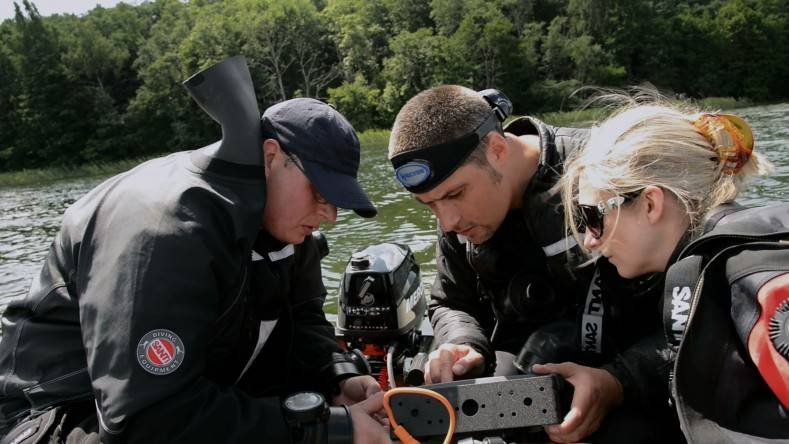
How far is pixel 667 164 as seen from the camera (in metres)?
2.05

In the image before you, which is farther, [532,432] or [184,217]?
[532,432]

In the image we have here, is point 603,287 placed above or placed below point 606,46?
above

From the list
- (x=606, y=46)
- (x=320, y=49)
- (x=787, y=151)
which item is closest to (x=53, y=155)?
(x=320, y=49)

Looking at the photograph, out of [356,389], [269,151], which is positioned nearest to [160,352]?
[269,151]

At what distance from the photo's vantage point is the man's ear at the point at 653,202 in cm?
201

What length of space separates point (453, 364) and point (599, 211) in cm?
98

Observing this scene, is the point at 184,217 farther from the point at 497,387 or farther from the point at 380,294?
the point at 380,294

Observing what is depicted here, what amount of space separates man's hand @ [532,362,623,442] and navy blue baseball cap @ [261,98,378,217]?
0.98 meters

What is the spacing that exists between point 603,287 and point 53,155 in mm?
63143

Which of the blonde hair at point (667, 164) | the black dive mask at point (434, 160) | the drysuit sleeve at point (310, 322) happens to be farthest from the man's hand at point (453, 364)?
the blonde hair at point (667, 164)

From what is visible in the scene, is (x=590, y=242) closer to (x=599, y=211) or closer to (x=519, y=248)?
(x=599, y=211)

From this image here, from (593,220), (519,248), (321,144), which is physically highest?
(321,144)

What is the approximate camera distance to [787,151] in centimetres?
1603

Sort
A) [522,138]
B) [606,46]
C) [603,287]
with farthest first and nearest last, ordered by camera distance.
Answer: [606,46] < [522,138] < [603,287]
